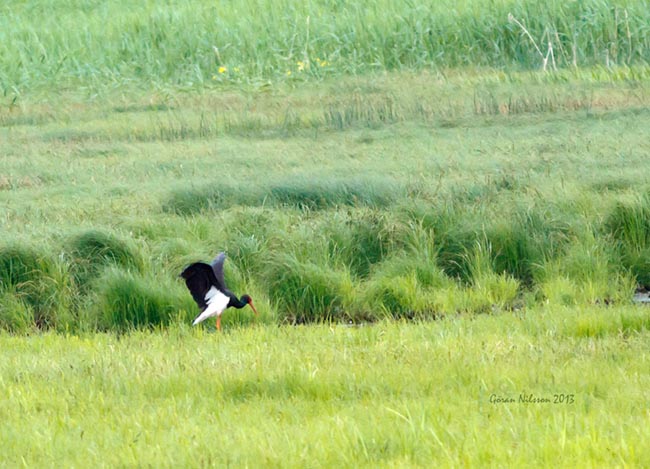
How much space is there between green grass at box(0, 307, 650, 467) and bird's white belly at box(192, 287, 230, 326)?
14cm

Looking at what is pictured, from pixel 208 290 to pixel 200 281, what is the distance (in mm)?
76

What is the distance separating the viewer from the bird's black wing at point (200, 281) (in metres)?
6.78

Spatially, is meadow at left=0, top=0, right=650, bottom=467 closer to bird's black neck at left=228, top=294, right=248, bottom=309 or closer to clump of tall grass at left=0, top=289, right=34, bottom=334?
clump of tall grass at left=0, top=289, right=34, bottom=334

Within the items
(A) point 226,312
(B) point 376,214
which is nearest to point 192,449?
(A) point 226,312

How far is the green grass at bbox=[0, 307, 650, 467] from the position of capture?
4.20 m

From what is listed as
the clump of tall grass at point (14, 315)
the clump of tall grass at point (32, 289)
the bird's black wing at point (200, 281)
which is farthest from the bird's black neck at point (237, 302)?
the clump of tall grass at point (14, 315)

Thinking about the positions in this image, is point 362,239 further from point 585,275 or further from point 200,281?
point 200,281

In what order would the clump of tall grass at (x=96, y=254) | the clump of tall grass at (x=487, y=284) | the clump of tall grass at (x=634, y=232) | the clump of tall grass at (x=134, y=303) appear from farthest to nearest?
the clump of tall grass at (x=634, y=232) < the clump of tall grass at (x=96, y=254) < the clump of tall grass at (x=487, y=284) < the clump of tall grass at (x=134, y=303)

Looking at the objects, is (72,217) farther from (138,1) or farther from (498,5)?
(138,1)

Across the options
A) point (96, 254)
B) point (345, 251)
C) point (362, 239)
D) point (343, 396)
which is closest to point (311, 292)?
point (345, 251)

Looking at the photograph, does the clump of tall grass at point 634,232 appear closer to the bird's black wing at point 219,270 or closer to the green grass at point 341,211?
the green grass at point 341,211

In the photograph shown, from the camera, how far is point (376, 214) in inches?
357

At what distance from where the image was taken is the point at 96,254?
829cm

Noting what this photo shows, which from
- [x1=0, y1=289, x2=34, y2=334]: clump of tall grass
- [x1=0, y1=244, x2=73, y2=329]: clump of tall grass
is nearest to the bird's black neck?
[x1=0, y1=244, x2=73, y2=329]: clump of tall grass
